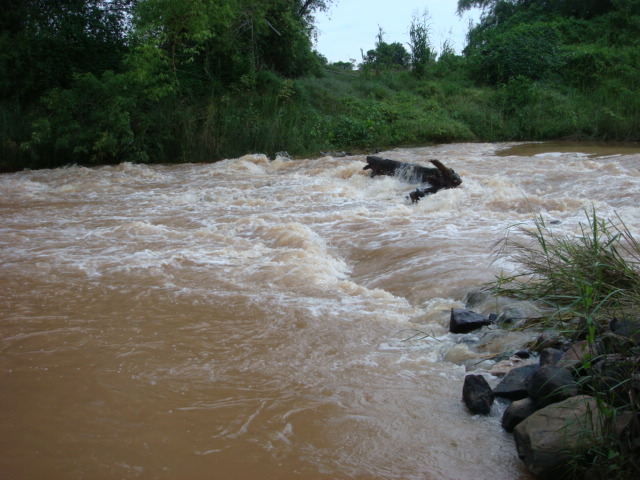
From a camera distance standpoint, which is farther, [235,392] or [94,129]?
[94,129]

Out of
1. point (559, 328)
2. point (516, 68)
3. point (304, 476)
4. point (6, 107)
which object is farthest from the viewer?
point (516, 68)

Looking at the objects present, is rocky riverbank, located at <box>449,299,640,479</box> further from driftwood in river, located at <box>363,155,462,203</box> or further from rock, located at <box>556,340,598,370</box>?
driftwood in river, located at <box>363,155,462,203</box>

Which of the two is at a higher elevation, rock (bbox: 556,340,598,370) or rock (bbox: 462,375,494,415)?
rock (bbox: 556,340,598,370)

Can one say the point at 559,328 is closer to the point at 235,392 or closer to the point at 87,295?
the point at 235,392

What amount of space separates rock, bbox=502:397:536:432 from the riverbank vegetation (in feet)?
45.8

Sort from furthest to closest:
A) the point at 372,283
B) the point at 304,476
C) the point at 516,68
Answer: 1. the point at 516,68
2. the point at 372,283
3. the point at 304,476

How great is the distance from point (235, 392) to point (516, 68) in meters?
23.1

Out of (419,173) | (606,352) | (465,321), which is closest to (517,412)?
(606,352)

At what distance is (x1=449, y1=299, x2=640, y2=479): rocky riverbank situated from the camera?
255 centimetres

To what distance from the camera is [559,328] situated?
385 centimetres

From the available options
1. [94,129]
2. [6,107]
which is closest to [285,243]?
[94,129]

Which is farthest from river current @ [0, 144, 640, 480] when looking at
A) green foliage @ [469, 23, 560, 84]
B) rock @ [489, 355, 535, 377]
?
green foliage @ [469, 23, 560, 84]

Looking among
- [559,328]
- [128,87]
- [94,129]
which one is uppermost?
[128,87]

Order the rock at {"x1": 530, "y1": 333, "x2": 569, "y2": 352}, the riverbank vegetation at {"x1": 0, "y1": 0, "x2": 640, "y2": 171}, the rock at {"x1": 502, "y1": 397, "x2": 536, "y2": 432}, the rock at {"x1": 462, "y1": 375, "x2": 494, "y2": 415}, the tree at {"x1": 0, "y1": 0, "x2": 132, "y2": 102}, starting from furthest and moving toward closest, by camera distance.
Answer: the tree at {"x1": 0, "y1": 0, "x2": 132, "y2": 102}
the riverbank vegetation at {"x1": 0, "y1": 0, "x2": 640, "y2": 171}
the rock at {"x1": 530, "y1": 333, "x2": 569, "y2": 352}
the rock at {"x1": 462, "y1": 375, "x2": 494, "y2": 415}
the rock at {"x1": 502, "y1": 397, "x2": 536, "y2": 432}
